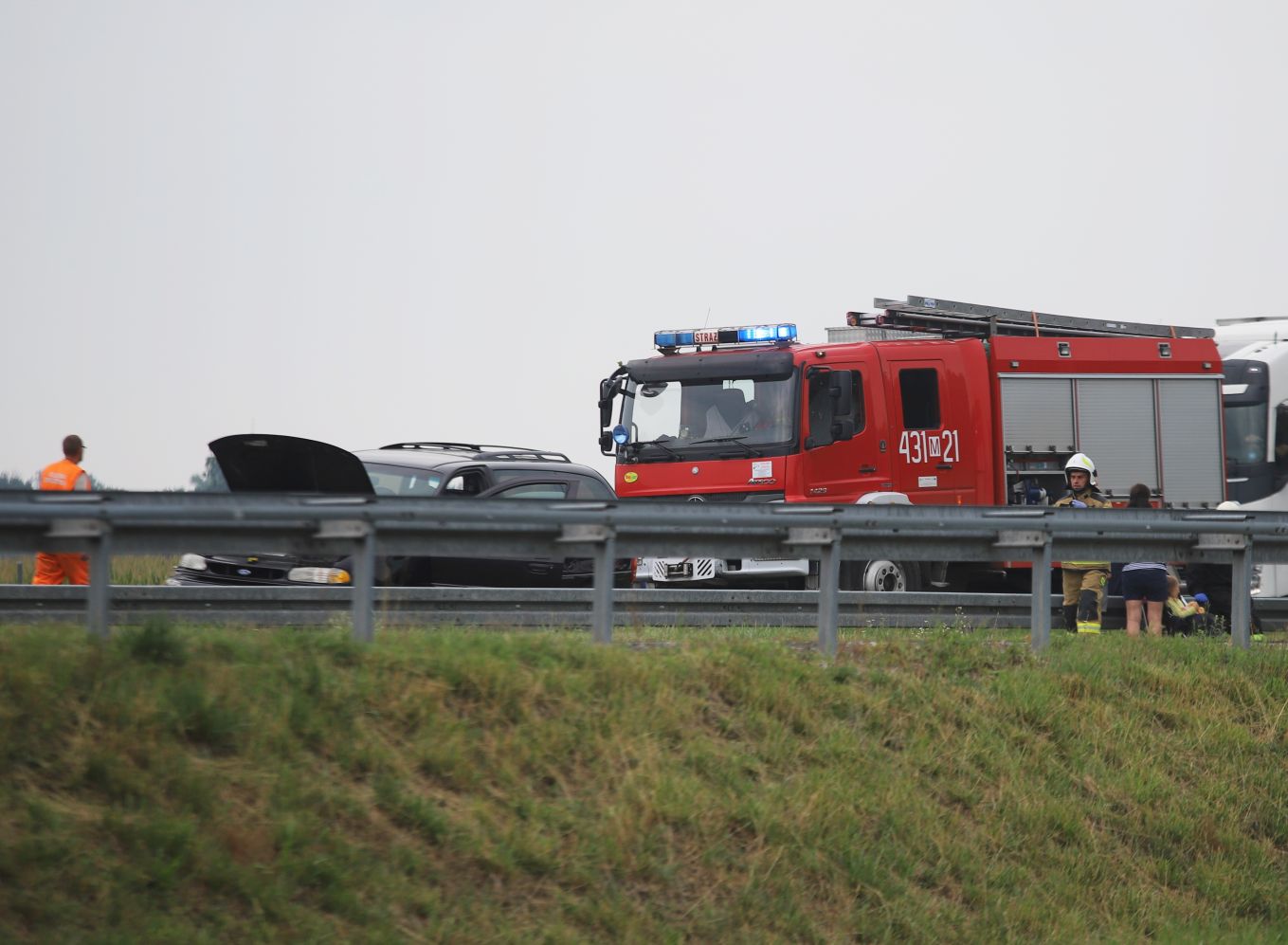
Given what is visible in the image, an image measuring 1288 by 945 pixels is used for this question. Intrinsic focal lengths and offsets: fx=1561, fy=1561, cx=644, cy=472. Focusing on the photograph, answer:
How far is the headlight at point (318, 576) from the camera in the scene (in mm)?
13016

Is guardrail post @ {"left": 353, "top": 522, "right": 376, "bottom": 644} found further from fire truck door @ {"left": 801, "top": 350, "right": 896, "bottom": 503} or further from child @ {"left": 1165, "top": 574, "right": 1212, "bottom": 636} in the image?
fire truck door @ {"left": 801, "top": 350, "right": 896, "bottom": 503}

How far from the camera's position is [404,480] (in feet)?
47.7

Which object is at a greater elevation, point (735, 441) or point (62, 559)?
point (735, 441)

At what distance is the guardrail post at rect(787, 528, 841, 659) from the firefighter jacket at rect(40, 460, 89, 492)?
873 centimetres

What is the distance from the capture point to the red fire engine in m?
17.6

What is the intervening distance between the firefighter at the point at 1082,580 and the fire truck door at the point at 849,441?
3.49 meters

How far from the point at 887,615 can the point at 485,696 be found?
5.46 meters

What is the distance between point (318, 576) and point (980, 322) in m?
10.1

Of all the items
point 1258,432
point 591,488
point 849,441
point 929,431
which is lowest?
point 591,488

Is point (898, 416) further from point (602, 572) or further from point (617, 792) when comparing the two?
point (617, 792)

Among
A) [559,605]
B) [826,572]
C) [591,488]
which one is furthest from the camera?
[591,488]

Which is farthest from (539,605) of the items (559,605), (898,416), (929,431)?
(929,431)

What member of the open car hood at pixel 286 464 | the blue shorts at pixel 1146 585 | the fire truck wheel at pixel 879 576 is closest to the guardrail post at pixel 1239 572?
the blue shorts at pixel 1146 585

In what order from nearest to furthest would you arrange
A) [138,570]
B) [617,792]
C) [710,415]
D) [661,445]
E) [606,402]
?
[617,792]
[710,415]
[661,445]
[606,402]
[138,570]
